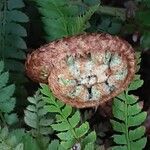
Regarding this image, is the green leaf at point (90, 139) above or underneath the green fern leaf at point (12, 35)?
underneath

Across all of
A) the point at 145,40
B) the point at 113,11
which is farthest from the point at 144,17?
the point at 113,11

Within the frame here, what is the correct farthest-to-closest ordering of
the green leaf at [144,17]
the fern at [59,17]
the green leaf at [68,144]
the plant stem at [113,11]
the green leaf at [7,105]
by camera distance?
the plant stem at [113,11] → the green leaf at [144,17] → the fern at [59,17] → the green leaf at [7,105] → the green leaf at [68,144]

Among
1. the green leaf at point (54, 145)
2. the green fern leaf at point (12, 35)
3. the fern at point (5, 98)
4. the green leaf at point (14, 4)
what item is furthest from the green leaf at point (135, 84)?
the green leaf at point (14, 4)

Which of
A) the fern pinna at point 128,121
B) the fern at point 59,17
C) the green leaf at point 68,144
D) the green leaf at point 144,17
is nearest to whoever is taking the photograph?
the green leaf at point 68,144

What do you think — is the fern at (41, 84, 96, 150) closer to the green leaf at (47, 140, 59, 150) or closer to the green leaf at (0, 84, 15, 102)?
the green leaf at (47, 140, 59, 150)

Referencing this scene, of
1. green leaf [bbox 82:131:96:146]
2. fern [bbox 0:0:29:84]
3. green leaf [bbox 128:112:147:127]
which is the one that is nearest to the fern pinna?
green leaf [bbox 128:112:147:127]

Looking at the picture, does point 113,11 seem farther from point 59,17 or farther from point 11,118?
point 11,118

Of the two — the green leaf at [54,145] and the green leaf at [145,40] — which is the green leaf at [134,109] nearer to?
the green leaf at [54,145]

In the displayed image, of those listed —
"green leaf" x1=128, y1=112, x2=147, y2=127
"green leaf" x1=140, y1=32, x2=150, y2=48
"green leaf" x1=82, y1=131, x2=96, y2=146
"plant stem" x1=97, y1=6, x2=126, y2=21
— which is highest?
"plant stem" x1=97, y1=6, x2=126, y2=21
